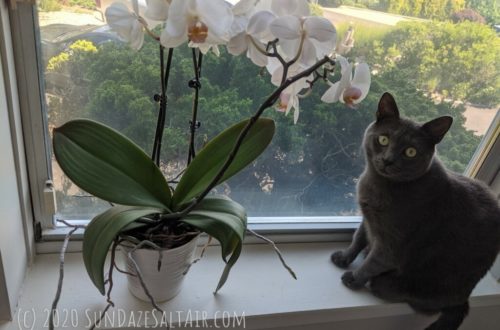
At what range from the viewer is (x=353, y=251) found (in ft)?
3.41

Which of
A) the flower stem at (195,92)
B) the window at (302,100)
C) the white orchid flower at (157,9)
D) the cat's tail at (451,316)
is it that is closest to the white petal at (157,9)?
the white orchid flower at (157,9)

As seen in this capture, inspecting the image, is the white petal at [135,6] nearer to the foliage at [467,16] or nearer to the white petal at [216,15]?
the white petal at [216,15]

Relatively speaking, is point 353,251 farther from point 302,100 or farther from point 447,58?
point 447,58

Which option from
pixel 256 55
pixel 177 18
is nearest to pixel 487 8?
pixel 256 55

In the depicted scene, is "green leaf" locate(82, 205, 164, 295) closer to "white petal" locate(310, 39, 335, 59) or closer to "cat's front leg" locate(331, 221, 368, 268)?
"white petal" locate(310, 39, 335, 59)

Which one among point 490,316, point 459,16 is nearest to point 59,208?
point 459,16

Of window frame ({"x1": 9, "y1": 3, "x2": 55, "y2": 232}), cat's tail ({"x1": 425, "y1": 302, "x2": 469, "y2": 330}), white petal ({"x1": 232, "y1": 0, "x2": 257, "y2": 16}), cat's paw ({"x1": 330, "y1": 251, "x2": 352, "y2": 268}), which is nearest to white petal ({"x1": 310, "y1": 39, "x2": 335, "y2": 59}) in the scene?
white petal ({"x1": 232, "y1": 0, "x2": 257, "y2": 16})

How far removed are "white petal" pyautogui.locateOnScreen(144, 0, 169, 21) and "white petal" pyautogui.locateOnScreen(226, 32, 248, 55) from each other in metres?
0.10

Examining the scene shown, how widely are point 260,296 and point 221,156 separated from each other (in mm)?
356

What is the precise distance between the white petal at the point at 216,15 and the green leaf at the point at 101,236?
1.07ft

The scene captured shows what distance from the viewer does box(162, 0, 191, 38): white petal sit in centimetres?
54

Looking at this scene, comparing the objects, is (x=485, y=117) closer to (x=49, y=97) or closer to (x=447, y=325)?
(x=447, y=325)

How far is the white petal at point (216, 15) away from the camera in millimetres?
534

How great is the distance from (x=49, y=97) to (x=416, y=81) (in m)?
0.81
